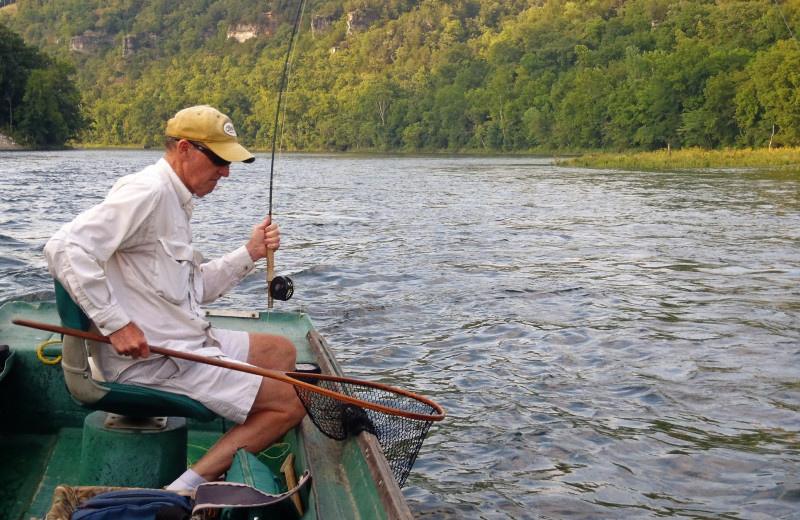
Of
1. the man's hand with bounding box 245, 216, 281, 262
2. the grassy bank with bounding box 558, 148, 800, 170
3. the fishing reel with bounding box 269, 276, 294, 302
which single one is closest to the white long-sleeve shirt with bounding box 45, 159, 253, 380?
the man's hand with bounding box 245, 216, 281, 262

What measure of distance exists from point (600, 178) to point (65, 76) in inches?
2544

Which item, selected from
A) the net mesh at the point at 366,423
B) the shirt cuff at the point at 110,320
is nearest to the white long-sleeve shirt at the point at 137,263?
the shirt cuff at the point at 110,320

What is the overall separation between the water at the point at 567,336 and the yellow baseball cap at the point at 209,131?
2757mm

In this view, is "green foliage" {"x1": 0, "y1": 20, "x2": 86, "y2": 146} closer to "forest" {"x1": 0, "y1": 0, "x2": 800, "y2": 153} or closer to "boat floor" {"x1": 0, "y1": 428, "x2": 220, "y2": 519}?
"forest" {"x1": 0, "y1": 0, "x2": 800, "y2": 153}

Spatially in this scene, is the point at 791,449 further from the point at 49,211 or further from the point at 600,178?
the point at 600,178

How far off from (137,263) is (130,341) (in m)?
0.35

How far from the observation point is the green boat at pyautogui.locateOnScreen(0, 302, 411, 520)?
3771 mm

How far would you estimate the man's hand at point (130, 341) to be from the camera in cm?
360

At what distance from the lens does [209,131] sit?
12.9 feet

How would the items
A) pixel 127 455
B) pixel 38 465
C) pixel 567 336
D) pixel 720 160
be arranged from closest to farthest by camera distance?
pixel 127 455 < pixel 38 465 < pixel 567 336 < pixel 720 160

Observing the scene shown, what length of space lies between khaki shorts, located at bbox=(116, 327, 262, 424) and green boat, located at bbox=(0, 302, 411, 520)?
8 cm

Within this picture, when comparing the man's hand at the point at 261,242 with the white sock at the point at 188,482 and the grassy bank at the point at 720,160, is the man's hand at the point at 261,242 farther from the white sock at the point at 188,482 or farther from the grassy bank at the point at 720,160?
the grassy bank at the point at 720,160

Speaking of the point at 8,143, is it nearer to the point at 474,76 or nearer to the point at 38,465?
the point at 474,76

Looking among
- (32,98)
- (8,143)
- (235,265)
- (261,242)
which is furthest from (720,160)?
(8,143)
